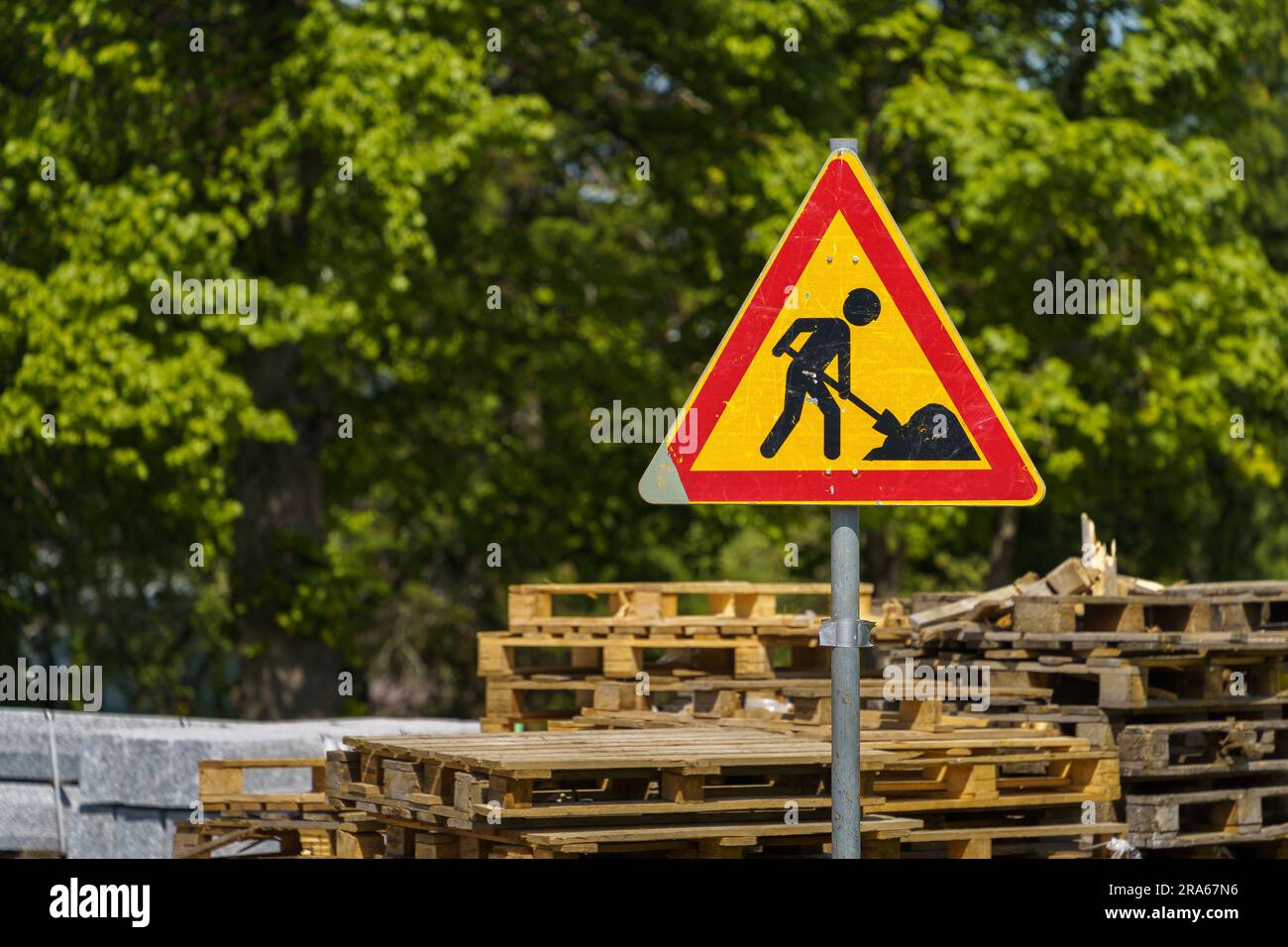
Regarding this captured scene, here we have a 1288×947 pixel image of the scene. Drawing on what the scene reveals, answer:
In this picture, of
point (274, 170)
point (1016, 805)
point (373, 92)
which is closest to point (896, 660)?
point (1016, 805)

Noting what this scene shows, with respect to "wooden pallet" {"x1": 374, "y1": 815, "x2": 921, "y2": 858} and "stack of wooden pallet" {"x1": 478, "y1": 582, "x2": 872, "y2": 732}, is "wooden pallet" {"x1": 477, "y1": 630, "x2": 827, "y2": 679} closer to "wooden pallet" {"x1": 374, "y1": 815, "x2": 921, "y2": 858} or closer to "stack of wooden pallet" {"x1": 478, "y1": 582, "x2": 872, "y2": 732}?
"stack of wooden pallet" {"x1": 478, "y1": 582, "x2": 872, "y2": 732}

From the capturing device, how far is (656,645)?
34.1 ft

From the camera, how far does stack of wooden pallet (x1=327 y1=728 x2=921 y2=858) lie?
7.04 metres

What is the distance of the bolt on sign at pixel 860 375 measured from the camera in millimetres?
4809

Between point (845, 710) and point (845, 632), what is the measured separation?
0.19 meters

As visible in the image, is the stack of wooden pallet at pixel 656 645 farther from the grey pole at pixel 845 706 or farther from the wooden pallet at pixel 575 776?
the grey pole at pixel 845 706

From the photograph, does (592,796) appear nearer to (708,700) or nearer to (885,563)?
(708,700)

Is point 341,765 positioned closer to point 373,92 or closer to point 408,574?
point 373,92

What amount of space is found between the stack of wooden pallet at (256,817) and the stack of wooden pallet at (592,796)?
70cm

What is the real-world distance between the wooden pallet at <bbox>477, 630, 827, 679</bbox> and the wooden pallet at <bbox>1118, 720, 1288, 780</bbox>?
185 cm

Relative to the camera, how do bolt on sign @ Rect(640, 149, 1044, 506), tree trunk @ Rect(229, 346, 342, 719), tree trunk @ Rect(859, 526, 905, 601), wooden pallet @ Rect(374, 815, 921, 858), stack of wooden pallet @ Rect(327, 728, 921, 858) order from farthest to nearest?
tree trunk @ Rect(859, 526, 905, 601) < tree trunk @ Rect(229, 346, 342, 719) < stack of wooden pallet @ Rect(327, 728, 921, 858) < wooden pallet @ Rect(374, 815, 921, 858) < bolt on sign @ Rect(640, 149, 1044, 506)

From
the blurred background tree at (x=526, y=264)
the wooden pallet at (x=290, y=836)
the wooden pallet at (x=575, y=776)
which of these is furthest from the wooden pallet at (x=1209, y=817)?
the blurred background tree at (x=526, y=264)

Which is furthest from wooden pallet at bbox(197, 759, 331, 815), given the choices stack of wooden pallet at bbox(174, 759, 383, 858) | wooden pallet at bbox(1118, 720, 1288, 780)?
wooden pallet at bbox(1118, 720, 1288, 780)
